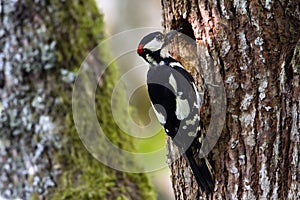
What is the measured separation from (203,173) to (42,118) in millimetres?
1267

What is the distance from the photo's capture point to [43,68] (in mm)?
3627

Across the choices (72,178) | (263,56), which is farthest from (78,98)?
(263,56)

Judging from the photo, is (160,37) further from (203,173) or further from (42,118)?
(42,118)

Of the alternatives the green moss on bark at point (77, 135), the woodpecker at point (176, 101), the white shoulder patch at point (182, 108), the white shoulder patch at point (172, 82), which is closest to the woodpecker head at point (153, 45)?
the woodpecker at point (176, 101)

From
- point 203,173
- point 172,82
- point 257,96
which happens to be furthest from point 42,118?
point 257,96

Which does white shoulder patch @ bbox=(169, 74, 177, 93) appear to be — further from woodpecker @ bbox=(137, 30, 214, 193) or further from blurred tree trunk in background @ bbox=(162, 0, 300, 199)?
blurred tree trunk in background @ bbox=(162, 0, 300, 199)

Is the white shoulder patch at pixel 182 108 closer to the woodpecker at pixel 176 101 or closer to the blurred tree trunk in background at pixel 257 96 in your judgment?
the woodpecker at pixel 176 101

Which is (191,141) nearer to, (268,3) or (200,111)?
(200,111)

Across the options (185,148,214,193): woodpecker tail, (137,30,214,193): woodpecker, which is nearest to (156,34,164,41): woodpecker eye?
(137,30,214,193): woodpecker

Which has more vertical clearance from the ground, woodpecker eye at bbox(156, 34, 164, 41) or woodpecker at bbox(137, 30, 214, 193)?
woodpecker eye at bbox(156, 34, 164, 41)

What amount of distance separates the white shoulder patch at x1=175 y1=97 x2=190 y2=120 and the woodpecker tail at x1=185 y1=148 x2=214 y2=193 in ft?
0.72

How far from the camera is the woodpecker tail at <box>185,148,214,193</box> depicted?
2680mm

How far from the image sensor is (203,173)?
2.68m

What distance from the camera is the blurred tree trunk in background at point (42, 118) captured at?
3.53 meters
